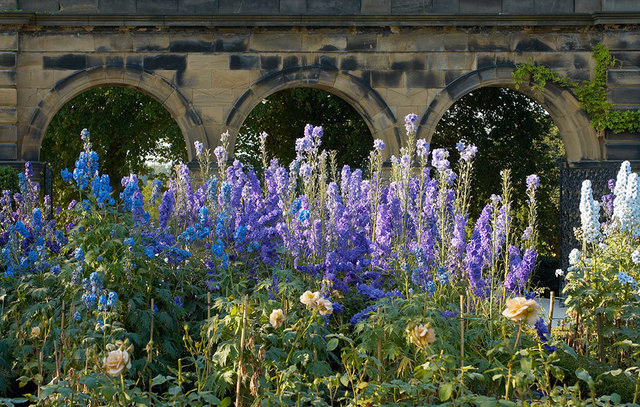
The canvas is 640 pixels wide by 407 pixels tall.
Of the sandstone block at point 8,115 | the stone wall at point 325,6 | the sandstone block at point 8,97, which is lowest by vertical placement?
the sandstone block at point 8,115

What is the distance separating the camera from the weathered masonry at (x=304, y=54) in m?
11.0

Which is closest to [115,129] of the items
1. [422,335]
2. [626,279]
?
[626,279]

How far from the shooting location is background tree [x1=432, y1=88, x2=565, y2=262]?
673 inches

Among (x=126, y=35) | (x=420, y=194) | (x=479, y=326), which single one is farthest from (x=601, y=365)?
(x=126, y=35)

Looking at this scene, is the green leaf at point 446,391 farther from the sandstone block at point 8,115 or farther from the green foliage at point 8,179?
the sandstone block at point 8,115

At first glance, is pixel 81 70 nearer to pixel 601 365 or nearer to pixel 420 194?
pixel 420 194

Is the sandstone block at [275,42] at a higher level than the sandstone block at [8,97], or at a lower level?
higher

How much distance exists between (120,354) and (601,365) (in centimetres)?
286

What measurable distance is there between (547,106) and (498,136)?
581 centimetres

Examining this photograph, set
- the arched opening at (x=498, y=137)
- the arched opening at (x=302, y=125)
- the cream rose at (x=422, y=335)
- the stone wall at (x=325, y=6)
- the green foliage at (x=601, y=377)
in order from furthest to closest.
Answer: the arched opening at (x=498, y=137) → the arched opening at (x=302, y=125) → the stone wall at (x=325, y=6) → the green foliage at (x=601, y=377) → the cream rose at (x=422, y=335)

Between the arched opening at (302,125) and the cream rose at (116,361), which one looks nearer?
the cream rose at (116,361)

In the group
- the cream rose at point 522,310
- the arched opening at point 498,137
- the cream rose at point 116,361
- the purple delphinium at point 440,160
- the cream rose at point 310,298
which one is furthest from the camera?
the arched opening at point 498,137

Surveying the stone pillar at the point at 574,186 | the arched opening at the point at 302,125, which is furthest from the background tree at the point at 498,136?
the stone pillar at the point at 574,186

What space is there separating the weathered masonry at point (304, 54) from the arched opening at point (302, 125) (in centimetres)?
503
